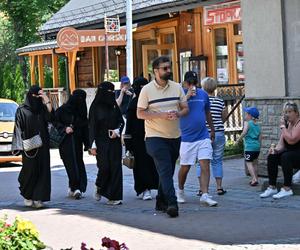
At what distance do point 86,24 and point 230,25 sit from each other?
6.80 m

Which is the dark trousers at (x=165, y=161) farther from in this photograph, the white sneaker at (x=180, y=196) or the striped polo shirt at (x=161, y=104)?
the white sneaker at (x=180, y=196)

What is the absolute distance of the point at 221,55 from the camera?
22.6 m

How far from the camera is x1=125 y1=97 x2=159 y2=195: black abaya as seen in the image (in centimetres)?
1173

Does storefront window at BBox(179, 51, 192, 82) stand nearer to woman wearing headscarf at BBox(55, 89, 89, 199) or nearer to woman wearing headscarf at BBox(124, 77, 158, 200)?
woman wearing headscarf at BBox(55, 89, 89, 199)

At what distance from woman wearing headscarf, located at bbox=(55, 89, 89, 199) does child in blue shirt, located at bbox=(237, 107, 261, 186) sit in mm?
2634

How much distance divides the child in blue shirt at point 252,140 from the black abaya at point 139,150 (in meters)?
1.72

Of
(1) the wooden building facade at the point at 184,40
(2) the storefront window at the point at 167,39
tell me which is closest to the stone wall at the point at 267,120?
(1) the wooden building facade at the point at 184,40

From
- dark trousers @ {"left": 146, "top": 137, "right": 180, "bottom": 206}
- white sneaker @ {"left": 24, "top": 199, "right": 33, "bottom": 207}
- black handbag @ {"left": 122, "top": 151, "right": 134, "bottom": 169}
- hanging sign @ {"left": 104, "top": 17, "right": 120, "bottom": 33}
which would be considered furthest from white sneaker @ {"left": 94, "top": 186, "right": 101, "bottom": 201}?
hanging sign @ {"left": 104, "top": 17, "right": 120, "bottom": 33}

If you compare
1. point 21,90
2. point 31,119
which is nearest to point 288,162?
point 31,119

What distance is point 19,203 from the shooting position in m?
12.4

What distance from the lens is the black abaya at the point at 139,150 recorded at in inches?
462

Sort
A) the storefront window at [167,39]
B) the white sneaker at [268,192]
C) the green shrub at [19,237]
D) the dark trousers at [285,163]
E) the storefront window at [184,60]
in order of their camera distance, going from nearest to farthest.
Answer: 1. the green shrub at [19,237]
2. the dark trousers at [285,163]
3. the white sneaker at [268,192]
4. the storefront window at [184,60]
5. the storefront window at [167,39]

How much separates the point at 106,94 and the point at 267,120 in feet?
9.71

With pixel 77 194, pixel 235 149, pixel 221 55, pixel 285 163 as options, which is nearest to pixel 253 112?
pixel 285 163
